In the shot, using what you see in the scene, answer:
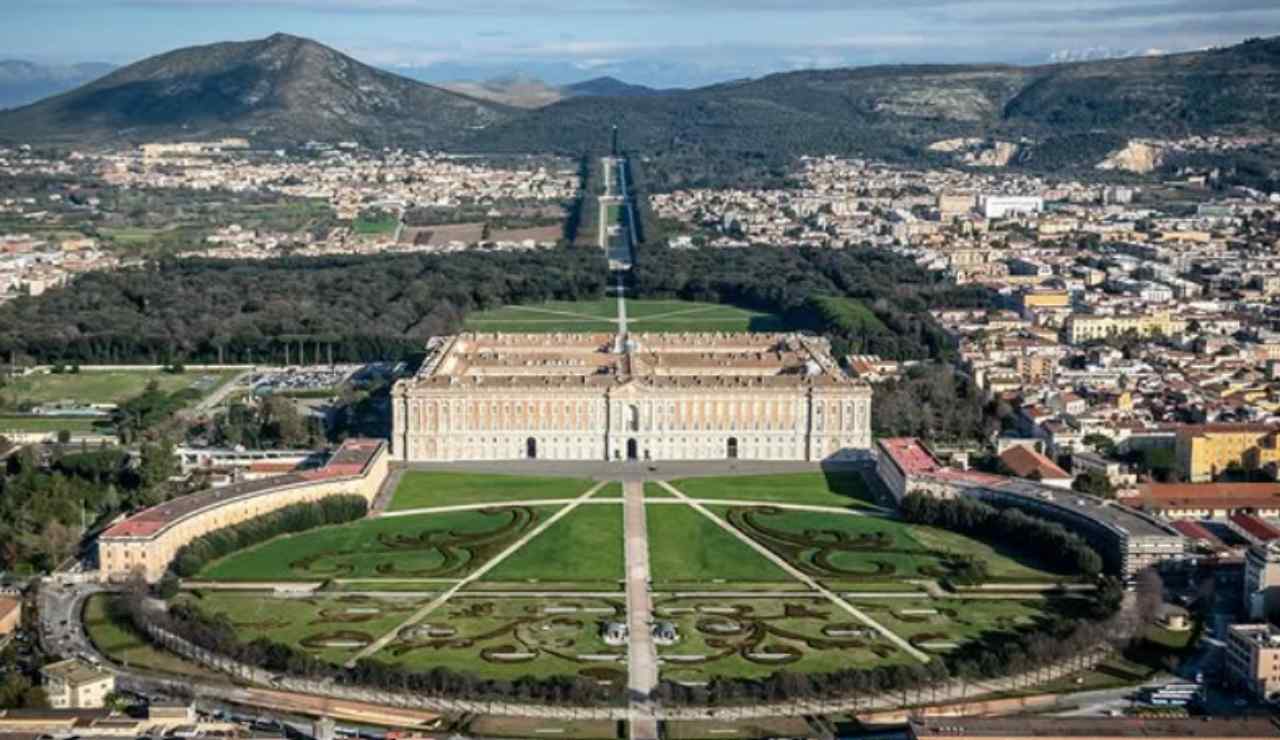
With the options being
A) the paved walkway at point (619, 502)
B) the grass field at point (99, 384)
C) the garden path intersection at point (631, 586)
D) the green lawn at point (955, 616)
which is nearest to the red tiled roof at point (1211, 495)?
the garden path intersection at point (631, 586)

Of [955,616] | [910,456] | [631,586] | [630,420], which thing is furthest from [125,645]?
[910,456]

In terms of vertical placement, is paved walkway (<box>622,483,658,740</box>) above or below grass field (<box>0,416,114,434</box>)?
below

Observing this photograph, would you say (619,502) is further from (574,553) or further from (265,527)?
(265,527)

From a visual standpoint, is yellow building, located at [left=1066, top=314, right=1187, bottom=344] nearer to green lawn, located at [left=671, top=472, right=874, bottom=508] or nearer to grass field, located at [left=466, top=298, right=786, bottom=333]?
grass field, located at [left=466, top=298, right=786, bottom=333]

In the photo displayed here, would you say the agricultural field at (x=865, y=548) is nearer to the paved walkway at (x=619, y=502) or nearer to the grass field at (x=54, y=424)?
the paved walkway at (x=619, y=502)

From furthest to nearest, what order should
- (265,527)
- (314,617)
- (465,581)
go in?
(265,527), (465,581), (314,617)

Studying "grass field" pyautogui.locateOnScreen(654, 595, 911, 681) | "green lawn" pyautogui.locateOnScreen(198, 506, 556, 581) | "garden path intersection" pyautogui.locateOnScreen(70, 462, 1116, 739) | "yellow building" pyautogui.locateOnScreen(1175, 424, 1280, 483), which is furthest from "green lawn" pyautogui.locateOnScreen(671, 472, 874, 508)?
"yellow building" pyautogui.locateOnScreen(1175, 424, 1280, 483)
